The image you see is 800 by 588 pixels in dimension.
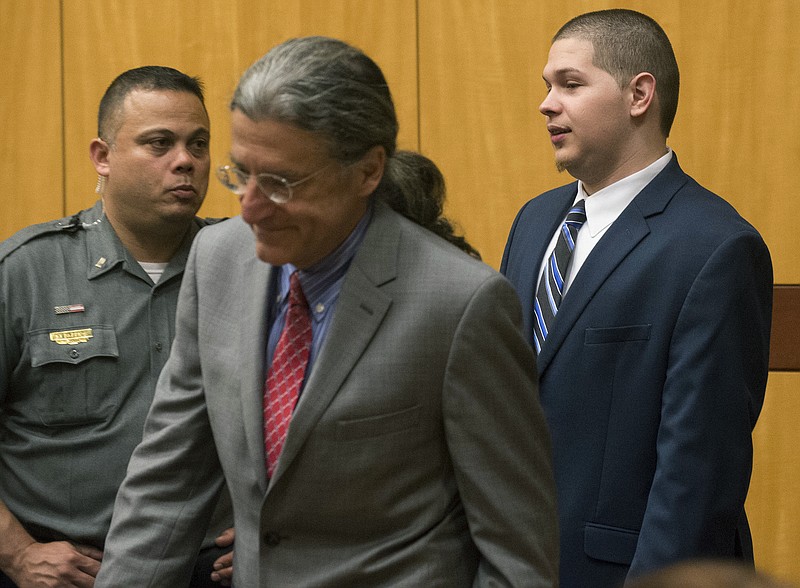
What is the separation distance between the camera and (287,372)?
1.63 m

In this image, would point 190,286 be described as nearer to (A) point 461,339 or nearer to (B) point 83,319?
(A) point 461,339

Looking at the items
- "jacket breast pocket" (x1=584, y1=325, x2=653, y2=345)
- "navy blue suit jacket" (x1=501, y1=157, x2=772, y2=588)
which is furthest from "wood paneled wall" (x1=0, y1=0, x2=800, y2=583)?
"jacket breast pocket" (x1=584, y1=325, x2=653, y2=345)

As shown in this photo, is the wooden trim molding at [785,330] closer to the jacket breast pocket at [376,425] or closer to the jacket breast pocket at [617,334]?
the jacket breast pocket at [617,334]

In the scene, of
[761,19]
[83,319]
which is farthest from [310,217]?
[761,19]

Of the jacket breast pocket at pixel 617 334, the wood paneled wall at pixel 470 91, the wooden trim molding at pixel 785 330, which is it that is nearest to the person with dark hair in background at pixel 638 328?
the jacket breast pocket at pixel 617 334

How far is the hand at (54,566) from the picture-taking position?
7.44 ft

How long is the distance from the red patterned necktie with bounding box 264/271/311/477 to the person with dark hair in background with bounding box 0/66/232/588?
692 mm

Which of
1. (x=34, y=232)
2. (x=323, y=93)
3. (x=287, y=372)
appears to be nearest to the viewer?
(x=323, y=93)

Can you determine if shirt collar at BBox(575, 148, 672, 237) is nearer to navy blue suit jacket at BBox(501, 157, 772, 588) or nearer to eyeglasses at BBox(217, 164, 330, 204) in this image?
navy blue suit jacket at BBox(501, 157, 772, 588)

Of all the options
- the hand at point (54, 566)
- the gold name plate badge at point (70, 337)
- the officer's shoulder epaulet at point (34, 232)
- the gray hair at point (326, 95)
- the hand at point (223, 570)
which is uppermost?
the gray hair at point (326, 95)

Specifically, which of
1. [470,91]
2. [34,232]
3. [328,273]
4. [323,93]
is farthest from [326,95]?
[470,91]

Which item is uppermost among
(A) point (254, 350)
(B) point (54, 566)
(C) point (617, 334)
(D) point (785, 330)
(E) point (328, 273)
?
(E) point (328, 273)

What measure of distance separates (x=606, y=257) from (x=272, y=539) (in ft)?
3.68

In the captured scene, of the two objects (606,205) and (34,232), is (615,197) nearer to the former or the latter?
(606,205)
